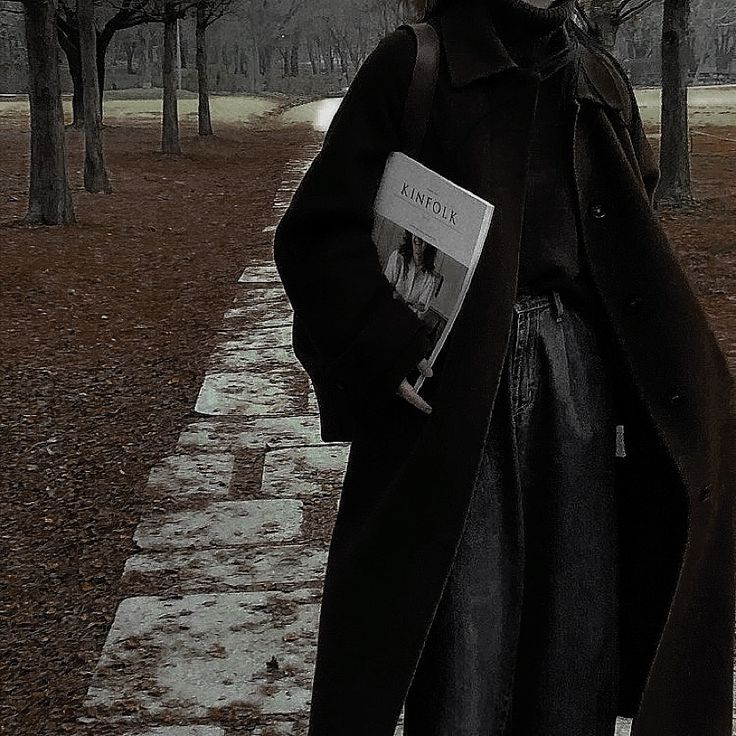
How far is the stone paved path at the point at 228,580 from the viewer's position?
3436 mm

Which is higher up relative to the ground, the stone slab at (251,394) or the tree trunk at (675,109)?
the tree trunk at (675,109)

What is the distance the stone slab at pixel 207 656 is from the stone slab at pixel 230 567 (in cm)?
10

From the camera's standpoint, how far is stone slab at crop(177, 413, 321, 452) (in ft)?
19.0

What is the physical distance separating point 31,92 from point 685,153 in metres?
7.65

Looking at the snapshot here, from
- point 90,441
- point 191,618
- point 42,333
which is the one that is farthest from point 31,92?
point 191,618

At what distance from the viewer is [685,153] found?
15391 mm

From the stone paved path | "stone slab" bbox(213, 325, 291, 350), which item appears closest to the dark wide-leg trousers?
the stone paved path

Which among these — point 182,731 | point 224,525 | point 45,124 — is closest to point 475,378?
point 182,731

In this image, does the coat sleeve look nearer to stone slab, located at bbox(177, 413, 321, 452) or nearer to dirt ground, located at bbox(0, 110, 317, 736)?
dirt ground, located at bbox(0, 110, 317, 736)

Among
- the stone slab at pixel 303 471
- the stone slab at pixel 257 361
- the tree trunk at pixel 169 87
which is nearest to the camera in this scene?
the stone slab at pixel 303 471

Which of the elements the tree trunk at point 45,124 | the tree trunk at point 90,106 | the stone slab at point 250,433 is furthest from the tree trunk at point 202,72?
the stone slab at point 250,433

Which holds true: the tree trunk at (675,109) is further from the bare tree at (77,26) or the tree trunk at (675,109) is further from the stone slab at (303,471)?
the bare tree at (77,26)

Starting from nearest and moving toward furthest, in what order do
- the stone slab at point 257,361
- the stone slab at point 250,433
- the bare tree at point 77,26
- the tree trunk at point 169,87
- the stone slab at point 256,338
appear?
the stone slab at point 250,433 < the stone slab at point 257,361 < the stone slab at point 256,338 < the tree trunk at point 169,87 < the bare tree at point 77,26

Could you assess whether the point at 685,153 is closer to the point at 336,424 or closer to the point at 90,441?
the point at 90,441
